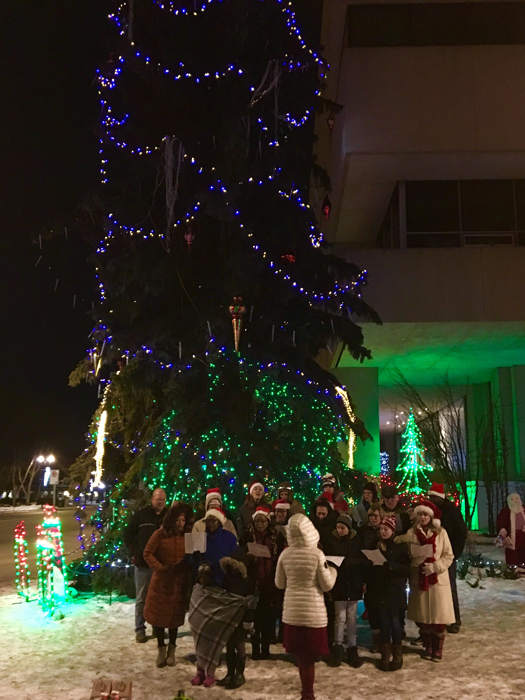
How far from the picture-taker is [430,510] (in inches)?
Answer: 278

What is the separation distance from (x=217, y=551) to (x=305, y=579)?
116cm

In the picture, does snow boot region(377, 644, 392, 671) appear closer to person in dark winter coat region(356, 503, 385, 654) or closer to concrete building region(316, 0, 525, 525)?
person in dark winter coat region(356, 503, 385, 654)

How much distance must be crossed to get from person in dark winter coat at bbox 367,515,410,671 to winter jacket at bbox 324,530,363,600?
13 cm

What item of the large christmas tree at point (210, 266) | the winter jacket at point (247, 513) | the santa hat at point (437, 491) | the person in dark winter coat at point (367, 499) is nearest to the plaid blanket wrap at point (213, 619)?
the winter jacket at point (247, 513)

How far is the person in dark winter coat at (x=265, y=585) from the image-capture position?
6832 mm

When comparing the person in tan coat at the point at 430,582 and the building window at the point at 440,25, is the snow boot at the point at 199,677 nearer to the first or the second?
the person in tan coat at the point at 430,582

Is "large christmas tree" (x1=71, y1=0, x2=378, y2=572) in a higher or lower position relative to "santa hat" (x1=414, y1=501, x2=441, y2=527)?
higher

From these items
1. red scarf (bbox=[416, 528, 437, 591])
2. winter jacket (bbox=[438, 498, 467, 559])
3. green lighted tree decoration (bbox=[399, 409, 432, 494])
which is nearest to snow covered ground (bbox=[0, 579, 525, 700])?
red scarf (bbox=[416, 528, 437, 591])

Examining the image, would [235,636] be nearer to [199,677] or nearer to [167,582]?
[199,677]

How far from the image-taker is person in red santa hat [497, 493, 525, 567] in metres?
12.4

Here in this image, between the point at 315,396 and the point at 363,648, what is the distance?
4634 mm

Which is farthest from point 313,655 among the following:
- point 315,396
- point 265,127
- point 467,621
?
point 265,127

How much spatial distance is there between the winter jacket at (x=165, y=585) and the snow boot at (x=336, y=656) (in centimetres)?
168

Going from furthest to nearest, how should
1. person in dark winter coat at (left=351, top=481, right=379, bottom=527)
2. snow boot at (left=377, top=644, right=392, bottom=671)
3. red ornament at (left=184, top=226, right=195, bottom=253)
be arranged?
red ornament at (left=184, top=226, right=195, bottom=253), person in dark winter coat at (left=351, top=481, right=379, bottom=527), snow boot at (left=377, top=644, right=392, bottom=671)
